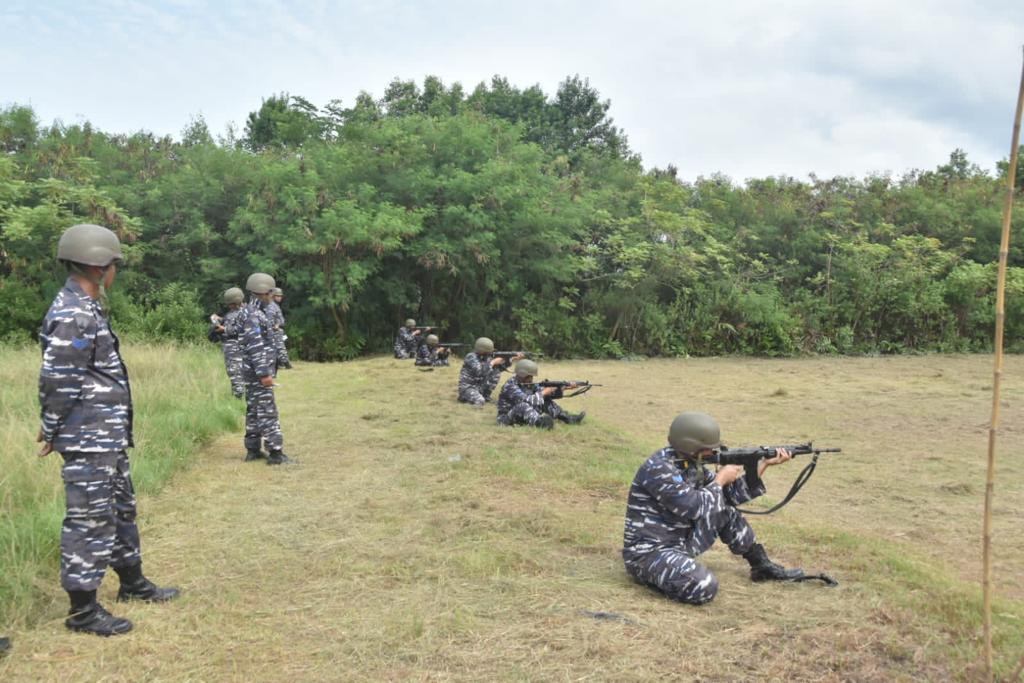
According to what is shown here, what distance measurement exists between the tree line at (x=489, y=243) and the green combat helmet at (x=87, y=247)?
44.6 feet

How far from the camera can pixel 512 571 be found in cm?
477

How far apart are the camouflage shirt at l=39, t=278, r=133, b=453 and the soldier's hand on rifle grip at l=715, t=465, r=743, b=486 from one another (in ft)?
10.8

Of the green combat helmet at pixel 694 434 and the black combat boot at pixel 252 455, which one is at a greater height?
the green combat helmet at pixel 694 434

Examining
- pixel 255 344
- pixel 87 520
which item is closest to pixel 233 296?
pixel 255 344

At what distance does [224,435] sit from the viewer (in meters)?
9.05

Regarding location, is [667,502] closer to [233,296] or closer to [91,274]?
[91,274]

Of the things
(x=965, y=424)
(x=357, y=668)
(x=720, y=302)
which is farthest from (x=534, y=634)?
(x=720, y=302)

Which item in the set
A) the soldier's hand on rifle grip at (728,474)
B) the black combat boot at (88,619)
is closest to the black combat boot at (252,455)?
the black combat boot at (88,619)

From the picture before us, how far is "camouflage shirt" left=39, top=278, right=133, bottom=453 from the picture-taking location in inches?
150

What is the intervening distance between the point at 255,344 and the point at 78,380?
12.2 feet

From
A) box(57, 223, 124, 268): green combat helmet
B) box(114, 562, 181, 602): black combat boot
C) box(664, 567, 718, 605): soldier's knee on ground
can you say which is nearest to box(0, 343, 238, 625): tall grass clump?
box(114, 562, 181, 602): black combat boot

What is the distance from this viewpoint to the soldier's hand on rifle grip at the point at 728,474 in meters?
4.68

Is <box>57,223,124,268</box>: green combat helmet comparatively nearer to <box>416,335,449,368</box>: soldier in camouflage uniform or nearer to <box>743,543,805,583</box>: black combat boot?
<box>743,543,805,583</box>: black combat boot

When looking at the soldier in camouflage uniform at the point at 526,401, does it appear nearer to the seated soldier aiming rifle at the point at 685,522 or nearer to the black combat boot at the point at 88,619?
the seated soldier aiming rifle at the point at 685,522
